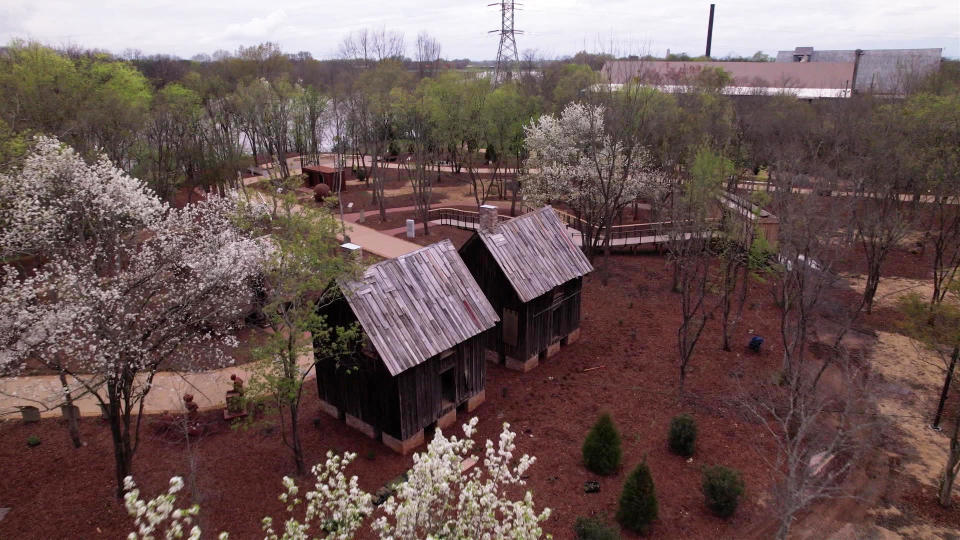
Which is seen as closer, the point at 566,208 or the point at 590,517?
the point at 590,517

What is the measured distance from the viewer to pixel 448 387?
704 inches

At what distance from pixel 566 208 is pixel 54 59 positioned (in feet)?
111

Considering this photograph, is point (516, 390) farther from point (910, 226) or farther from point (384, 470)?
point (910, 226)

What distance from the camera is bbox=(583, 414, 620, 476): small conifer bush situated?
15117 mm

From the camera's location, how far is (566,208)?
43000mm

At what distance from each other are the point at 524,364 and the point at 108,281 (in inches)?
507

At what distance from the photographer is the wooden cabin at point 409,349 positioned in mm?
15453

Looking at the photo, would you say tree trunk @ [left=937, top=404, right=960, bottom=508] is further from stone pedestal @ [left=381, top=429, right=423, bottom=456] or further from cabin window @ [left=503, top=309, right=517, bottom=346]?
stone pedestal @ [left=381, top=429, right=423, bottom=456]

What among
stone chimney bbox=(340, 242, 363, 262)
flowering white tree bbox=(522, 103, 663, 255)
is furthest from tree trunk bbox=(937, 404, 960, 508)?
flowering white tree bbox=(522, 103, 663, 255)

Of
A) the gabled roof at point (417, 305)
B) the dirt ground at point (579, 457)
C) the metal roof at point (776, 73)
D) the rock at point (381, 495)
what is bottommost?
the dirt ground at point (579, 457)

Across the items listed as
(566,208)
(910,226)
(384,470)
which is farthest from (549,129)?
(384,470)

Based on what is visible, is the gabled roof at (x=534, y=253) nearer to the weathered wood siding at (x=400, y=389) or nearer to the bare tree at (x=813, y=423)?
the weathered wood siding at (x=400, y=389)

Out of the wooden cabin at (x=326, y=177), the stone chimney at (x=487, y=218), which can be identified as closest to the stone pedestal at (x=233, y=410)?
the stone chimney at (x=487, y=218)

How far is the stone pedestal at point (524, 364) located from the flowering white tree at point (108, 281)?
923 cm
